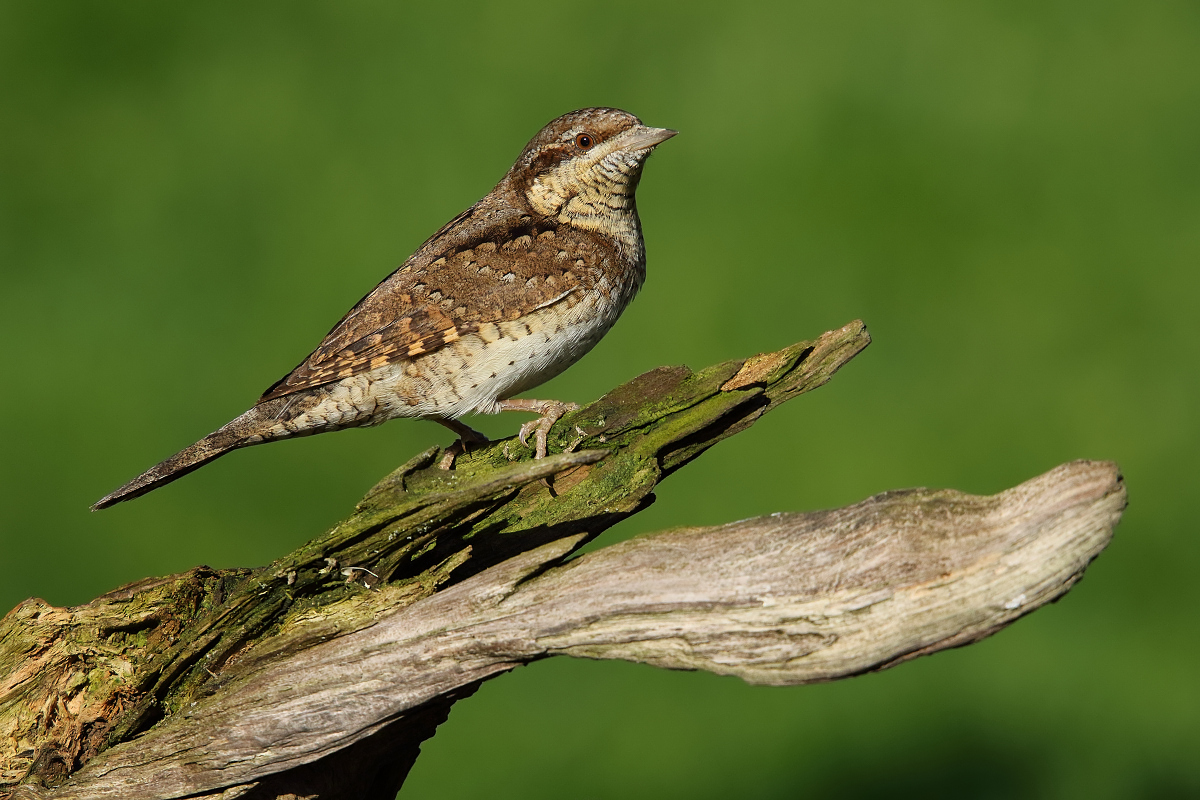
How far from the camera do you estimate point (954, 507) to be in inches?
81.7

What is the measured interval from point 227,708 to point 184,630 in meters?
0.36

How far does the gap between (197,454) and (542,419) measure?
103cm

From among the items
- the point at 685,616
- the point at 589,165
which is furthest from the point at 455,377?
the point at 685,616

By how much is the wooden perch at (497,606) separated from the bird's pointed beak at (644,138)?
98cm

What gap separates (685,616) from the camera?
7.21 ft

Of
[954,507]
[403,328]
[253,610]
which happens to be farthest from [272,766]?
[954,507]

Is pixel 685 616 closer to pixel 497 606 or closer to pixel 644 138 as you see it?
pixel 497 606

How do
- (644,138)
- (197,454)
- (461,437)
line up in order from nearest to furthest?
(197,454)
(644,138)
(461,437)

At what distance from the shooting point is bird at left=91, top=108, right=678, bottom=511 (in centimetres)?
307

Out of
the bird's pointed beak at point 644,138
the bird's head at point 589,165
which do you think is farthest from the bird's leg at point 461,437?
the bird's pointed beak at point 644,138

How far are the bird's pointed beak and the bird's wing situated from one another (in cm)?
38

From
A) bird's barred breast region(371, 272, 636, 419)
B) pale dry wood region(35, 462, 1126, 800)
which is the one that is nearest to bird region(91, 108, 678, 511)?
bird's barred breast region(371, 272, 636, 419)

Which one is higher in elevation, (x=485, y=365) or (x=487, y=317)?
(x=487, y=317)

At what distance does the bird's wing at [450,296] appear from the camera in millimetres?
3080
